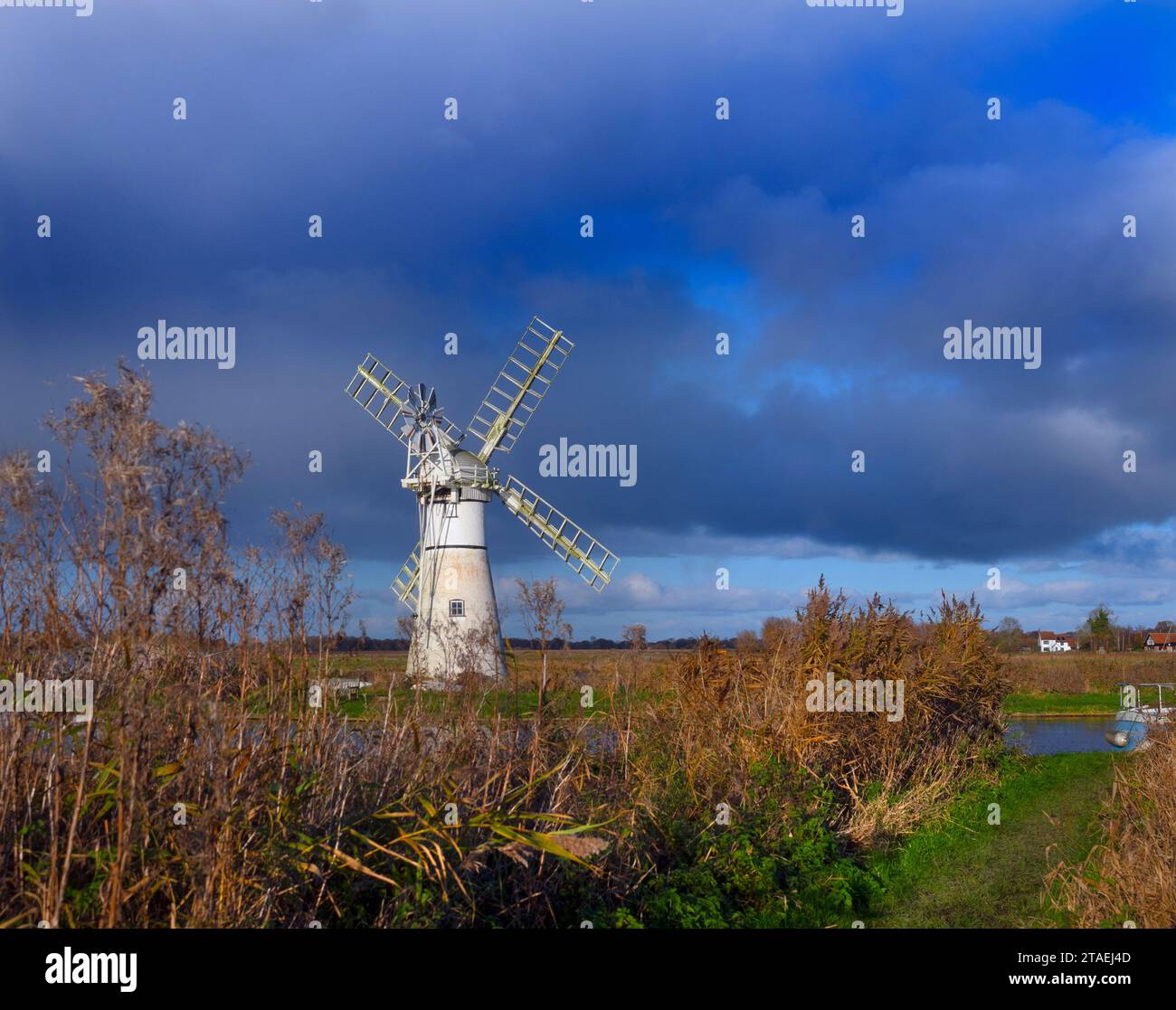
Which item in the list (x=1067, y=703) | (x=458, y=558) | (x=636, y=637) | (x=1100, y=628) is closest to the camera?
(x=636, y=637)

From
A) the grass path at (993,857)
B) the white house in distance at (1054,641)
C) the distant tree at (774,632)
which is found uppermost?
the distant tree at (774,632)

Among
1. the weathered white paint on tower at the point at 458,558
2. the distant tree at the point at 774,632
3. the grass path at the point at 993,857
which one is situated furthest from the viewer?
the weathered white paint on tower at the point at 458,558

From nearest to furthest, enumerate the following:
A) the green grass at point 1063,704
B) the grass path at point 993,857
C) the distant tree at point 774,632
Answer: the grass path at point 993,857
the distant tree at point 774,632
the green grass at point 1063,704

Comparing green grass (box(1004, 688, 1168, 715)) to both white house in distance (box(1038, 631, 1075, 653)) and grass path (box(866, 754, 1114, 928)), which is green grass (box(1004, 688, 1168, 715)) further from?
white house in distance (box(1038, 631, 1075, 653))

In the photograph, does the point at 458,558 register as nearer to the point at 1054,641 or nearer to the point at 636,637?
the point at 636,637

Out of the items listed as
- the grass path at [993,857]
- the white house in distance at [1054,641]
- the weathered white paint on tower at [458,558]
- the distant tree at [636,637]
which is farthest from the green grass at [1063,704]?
the white house in distance at [1054,641]

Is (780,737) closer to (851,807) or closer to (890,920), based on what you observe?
(851,807)

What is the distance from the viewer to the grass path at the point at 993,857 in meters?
7.90

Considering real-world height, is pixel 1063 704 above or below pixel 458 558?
below

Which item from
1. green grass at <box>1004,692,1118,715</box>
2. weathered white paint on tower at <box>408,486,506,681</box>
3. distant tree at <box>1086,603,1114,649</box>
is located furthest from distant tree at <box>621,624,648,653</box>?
distant tree at <box>1086,603,1114,649</box>

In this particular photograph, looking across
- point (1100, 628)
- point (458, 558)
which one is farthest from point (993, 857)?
point (1100, 628)

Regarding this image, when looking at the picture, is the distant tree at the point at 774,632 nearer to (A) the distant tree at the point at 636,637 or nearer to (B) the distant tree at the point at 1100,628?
(A) the distant tree at the point at 636,637

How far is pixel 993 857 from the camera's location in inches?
387
